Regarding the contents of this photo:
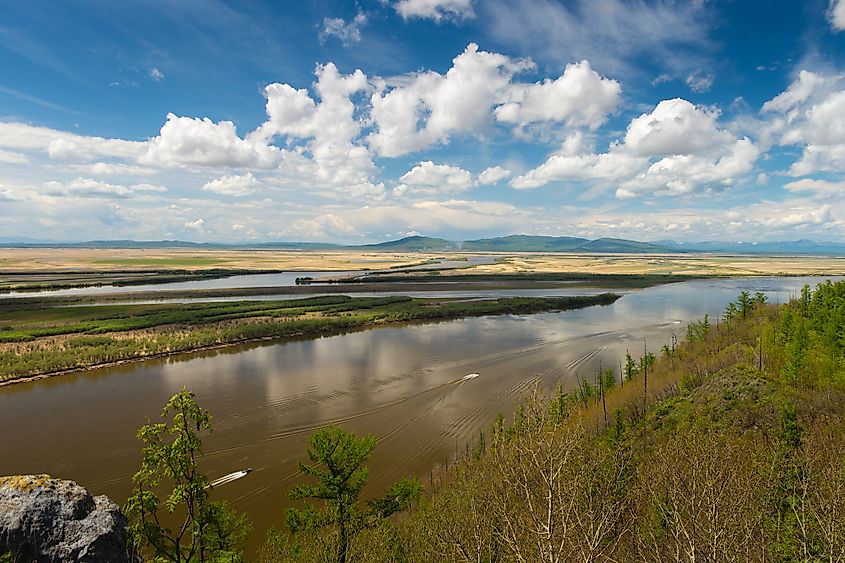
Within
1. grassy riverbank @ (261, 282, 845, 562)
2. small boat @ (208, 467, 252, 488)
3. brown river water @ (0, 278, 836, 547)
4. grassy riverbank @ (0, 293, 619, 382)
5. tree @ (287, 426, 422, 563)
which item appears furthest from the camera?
grassy riverbank @ (0, 293, 619, 382)

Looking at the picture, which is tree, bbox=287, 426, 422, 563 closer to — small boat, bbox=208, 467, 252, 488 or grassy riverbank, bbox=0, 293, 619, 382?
small boat, bbox=208, 467, 252, 488

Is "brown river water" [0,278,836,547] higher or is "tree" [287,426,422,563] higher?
"tree" [287,426,422,563]

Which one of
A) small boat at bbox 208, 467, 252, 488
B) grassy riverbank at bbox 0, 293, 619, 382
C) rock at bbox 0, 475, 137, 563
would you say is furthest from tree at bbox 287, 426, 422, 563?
grassy riverbank at bbox 0, 293, 619, 382

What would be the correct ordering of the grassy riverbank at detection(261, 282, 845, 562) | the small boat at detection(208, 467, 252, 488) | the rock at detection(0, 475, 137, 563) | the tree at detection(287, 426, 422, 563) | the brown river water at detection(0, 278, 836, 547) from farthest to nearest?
the brown river water at detection(0, 278, 836, 547) → the small boat at detection(208, 467, 252, 488) → the tree at detection(287, 426, 422, 563) → the grassy riverbank at detection(261, 282, 845, 562) → the rock at detection(0, 475, 137, 563)

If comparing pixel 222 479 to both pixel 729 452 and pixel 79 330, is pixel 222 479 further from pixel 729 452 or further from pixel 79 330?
pixel 79 330

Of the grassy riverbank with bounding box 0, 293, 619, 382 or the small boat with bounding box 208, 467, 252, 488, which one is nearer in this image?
the small boat with bounding box 208, 467, 252, 488

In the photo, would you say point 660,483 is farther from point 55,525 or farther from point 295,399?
point 295,399

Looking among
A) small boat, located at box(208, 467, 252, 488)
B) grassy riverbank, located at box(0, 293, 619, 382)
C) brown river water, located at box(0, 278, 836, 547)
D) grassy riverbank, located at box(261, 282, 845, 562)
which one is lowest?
small boat, located at box(208, 467, 252, 488)
